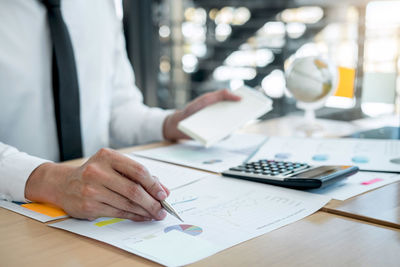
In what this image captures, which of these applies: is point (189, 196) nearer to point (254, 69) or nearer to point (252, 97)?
point (252, 97)

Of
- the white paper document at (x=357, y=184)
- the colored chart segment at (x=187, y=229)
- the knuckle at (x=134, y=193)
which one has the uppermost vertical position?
the knuckle at (x=134, y=193)

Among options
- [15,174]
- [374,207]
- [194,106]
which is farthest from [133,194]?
[194,106]

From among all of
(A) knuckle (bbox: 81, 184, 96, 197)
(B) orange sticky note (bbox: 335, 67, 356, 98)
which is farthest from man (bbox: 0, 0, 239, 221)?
(B) orange sticky note (bbox: 335, 67, 356, 98)

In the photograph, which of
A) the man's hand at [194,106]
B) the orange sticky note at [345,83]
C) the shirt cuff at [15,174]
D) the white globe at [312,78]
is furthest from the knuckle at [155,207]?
the orange sticky note at [345,83]

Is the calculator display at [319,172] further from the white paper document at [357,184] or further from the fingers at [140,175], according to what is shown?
the fingers at [140,175]

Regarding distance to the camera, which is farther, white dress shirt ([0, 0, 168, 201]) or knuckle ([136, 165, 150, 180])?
white dress shirt ([0, 0, 168, 201])

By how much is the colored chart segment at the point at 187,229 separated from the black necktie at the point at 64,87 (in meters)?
0.58

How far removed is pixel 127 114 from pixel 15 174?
2.10 ft

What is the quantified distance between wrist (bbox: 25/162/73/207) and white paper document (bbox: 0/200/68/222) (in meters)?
0.01

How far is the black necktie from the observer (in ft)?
3.34

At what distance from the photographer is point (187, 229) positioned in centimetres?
55

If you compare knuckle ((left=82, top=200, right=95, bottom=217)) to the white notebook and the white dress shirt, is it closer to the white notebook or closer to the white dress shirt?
the white dress shirt

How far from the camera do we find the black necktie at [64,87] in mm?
1018

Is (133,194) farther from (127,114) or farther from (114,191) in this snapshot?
(127,114)
